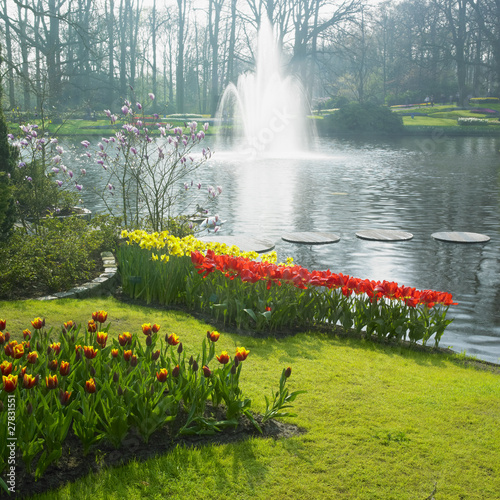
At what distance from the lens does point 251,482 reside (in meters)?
2.73

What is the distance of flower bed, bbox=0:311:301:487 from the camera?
2557mm

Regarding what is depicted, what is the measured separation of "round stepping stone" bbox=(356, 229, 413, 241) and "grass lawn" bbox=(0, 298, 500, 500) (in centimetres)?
524

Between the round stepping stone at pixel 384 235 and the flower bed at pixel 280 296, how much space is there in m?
4.47

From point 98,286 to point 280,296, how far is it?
217 centimetres

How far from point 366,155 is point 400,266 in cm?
1982

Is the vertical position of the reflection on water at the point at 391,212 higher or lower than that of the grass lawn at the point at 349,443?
higher

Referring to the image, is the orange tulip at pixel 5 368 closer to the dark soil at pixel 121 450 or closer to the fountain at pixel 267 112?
the dark soil at pixel 121 450

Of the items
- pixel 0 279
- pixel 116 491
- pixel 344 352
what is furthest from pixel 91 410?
pixel 0 279

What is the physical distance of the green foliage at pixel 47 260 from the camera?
18.8ft

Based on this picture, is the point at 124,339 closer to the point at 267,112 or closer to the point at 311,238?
the point at 311,238

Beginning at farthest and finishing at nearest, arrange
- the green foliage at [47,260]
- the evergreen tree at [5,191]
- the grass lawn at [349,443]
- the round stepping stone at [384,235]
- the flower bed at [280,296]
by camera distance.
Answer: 1. the round stepping stone at [384,235]
2. the green foliage at [47,260]
3. the evergreen tree at [5,191]
4. the flower bed at [280,296]
5. the grass lawn at [349,443]

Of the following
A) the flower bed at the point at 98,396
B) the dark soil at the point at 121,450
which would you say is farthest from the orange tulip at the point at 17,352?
the dark soil at the point at 121,450

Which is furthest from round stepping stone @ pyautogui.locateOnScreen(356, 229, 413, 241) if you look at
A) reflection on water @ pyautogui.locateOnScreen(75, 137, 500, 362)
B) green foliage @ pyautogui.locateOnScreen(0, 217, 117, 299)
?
green foliage @ pyautogui.locateOnScreen(0, 217, 117, 299)

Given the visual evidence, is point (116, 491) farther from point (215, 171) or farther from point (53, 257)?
point (215, 171)
